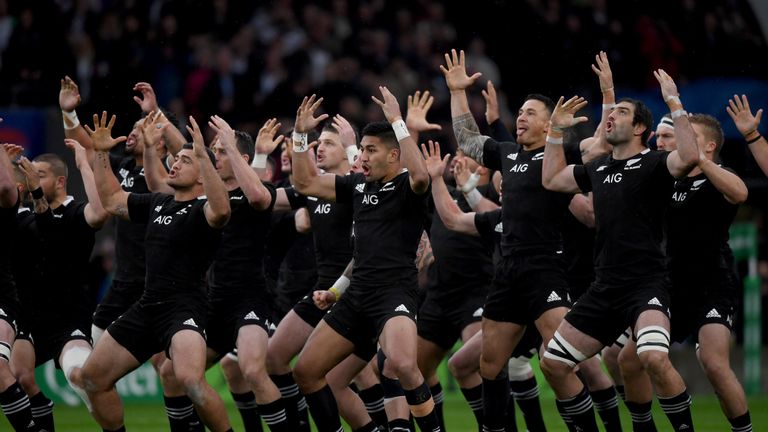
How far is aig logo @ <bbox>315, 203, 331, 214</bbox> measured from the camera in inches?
464

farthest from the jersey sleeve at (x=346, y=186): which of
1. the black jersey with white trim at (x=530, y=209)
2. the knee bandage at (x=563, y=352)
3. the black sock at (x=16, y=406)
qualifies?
the black sock at (x=16, y=406)

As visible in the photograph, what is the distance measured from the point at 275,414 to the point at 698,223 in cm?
372

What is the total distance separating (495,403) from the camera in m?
10.8

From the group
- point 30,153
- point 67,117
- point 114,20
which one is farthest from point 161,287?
point 114,20

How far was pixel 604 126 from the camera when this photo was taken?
10734 mm

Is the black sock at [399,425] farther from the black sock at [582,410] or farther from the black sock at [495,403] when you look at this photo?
the black sock at [582,410]

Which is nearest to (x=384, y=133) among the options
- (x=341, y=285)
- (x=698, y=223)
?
(x=341, y=285)

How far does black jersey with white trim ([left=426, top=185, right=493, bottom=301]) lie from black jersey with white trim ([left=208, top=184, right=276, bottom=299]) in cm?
168

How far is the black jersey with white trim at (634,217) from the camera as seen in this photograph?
9.80 metres

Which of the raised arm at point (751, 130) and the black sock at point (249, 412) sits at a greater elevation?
the raised arm at point (751, 130)

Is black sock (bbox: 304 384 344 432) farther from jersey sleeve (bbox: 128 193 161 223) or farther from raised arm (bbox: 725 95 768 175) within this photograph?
raised arm (bbox: 725 95 768 175)

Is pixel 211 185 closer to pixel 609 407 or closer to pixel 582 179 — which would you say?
pixel 582 179

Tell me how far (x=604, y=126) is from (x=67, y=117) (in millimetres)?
5199

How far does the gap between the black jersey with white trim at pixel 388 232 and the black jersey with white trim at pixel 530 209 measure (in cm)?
72
